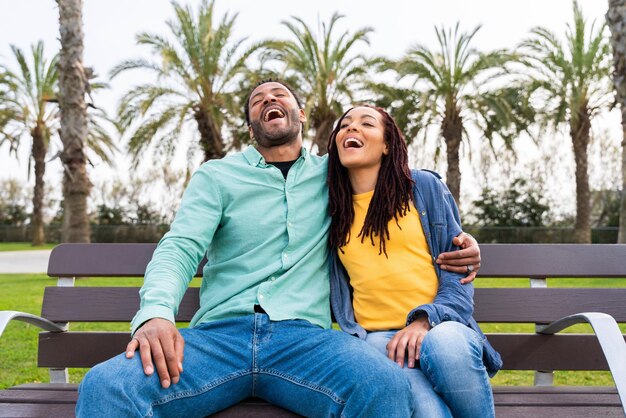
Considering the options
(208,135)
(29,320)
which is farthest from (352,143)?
(208,135)

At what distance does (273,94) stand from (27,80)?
27.4 metres

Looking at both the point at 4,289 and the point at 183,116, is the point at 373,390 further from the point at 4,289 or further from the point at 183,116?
the point at 183,116

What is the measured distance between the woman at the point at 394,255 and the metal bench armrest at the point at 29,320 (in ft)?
4.25

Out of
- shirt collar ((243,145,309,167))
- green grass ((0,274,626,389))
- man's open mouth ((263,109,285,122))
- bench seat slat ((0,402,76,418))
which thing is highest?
man's open mouth ((263,109,285,122))

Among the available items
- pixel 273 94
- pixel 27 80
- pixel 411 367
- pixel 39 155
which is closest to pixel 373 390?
pixel 411 367

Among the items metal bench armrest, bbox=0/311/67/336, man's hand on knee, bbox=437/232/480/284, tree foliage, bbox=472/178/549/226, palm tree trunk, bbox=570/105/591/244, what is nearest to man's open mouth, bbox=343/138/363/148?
man's hand on knee, bbox=437/232/480/284

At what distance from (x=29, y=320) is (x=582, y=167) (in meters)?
22.1

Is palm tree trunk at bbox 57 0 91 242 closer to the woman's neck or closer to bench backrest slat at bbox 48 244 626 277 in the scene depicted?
bench backrest slat at bbox 48 244 626 277

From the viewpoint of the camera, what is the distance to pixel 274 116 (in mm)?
3088

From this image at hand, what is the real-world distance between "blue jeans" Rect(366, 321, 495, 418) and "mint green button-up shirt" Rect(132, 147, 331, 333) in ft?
1.81

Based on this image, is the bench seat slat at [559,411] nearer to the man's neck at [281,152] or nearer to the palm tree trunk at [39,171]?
the man's neck at [281,152]

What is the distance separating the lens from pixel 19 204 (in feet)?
135

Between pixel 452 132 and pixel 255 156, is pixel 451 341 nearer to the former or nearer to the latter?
pixel 255 156

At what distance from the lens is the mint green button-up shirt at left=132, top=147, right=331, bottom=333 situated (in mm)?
2613
